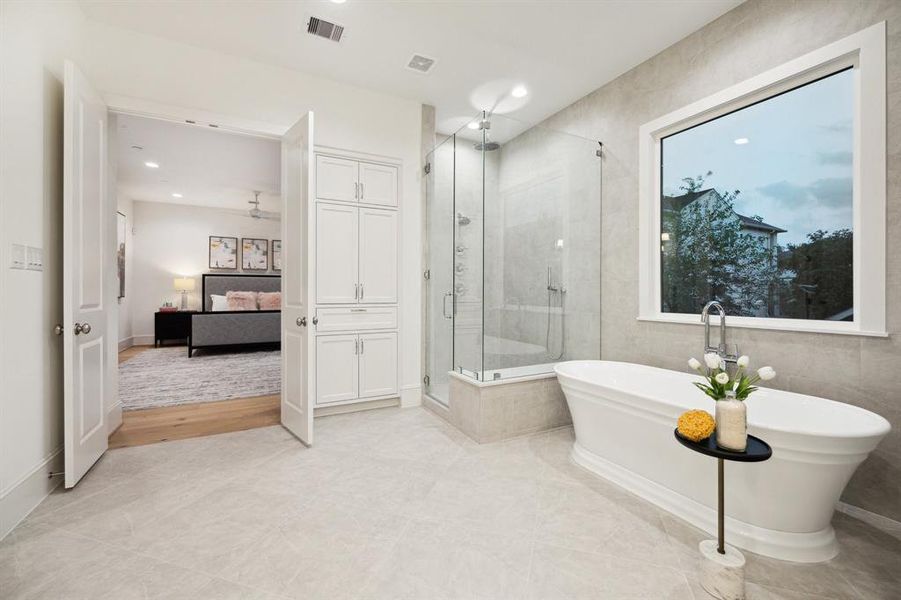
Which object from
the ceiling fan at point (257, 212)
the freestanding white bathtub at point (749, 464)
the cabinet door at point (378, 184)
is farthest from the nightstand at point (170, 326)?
the freestanding white bathtub at point (749, 464)

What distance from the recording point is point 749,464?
1.68 metres

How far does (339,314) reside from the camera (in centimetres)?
346

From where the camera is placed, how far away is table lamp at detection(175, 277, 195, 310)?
754 centimetres

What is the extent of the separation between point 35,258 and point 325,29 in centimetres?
223

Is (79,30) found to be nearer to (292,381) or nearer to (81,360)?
(81,360)

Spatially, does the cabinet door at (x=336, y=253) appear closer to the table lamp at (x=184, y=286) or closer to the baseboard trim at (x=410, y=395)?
the baseboard trim at (x=410, y=395)

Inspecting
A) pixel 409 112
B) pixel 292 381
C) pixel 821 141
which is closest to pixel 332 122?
pixel 409 112

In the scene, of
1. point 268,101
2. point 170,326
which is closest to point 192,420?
point 268,101

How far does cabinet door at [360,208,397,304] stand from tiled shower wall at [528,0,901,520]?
189 centimetres

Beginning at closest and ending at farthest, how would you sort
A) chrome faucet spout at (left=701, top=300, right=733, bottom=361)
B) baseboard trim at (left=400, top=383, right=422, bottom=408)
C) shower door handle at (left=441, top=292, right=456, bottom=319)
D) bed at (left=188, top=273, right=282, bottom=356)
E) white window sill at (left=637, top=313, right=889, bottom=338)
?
white window sill at (left=637, top=313, right=889, bottom=338) → chrome faucet spout at (left=701, top=300, right=733, bottom=361) → shower door handle at (left=441, top=292, right=456, bottom=319) → baseboard trim at (left=400, top=383, right=422, bottom=408) → bed at (left=188, top=273, right=282, bottom=356)

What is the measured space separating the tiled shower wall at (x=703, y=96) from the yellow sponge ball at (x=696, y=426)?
0.97 m

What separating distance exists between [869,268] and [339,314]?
343cm

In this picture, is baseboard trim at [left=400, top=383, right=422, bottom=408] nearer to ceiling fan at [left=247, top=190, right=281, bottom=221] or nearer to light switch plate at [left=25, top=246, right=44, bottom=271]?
light switch plate at [left=25, top=246, right=44, bottom=271]

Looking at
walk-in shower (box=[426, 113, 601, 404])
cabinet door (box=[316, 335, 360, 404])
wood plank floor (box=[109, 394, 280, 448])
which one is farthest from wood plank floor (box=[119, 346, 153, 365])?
walk-in shower (box=[426, 113, 601, 404])
